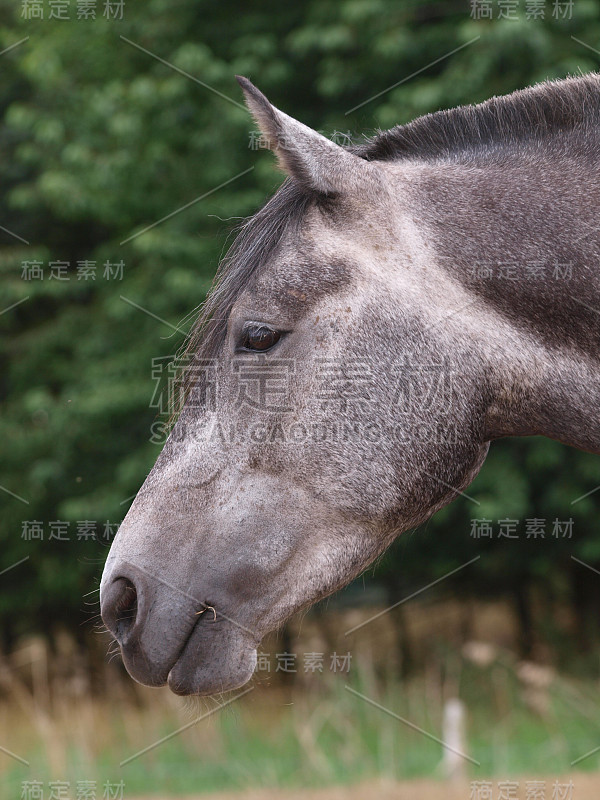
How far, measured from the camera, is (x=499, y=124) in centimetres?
263

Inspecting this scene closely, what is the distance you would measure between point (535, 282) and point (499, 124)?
1.81 ft

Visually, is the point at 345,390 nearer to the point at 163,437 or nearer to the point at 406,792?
the point at 163,437

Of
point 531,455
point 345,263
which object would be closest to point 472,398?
point 345,263

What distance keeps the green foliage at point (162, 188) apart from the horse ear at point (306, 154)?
410 cm

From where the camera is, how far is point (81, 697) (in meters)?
8.52

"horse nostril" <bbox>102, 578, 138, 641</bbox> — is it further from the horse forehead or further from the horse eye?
the horse forehead

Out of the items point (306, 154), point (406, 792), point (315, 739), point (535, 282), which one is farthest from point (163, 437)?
point (535, 282)

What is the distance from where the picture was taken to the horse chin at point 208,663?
2.42 meters

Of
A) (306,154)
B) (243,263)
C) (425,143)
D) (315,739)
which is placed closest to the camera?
(306,154)

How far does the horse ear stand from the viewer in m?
2.33

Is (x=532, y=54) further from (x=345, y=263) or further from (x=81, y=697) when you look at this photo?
(x=81, y=697)

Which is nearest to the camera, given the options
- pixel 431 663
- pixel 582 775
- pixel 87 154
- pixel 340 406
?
pixel 340 406

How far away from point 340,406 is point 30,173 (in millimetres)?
8622

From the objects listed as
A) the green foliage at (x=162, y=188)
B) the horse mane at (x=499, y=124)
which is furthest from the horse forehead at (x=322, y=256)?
the green foliage at (x=162, y=188)
